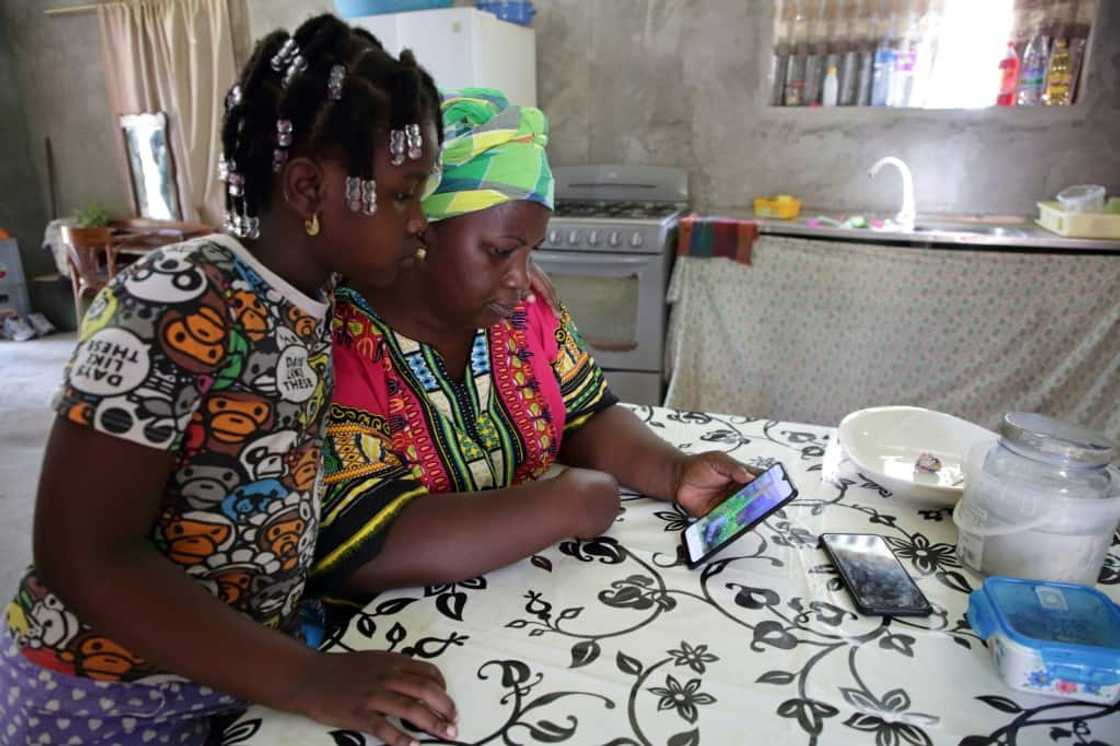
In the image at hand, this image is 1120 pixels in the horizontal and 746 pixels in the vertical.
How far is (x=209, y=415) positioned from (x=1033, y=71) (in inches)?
133

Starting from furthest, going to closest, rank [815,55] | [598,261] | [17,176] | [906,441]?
[17,176], [815,55], [598,261], [906,441]

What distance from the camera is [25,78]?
491 cm

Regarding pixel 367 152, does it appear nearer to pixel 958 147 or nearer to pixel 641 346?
pixel 641 346

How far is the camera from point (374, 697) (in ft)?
2.00

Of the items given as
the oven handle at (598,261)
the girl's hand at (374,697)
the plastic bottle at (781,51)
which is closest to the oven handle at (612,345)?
the oven handle at (598,261)

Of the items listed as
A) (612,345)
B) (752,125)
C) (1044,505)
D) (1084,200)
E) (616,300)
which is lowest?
(612,345)

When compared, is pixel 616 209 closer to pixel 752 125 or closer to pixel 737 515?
pixel 752 125

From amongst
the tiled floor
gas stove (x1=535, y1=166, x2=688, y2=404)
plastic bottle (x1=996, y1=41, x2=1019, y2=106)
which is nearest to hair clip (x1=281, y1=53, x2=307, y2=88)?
the tiled floor

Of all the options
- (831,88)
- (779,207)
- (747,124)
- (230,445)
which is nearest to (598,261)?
(779,207)

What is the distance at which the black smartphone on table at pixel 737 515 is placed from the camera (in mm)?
856

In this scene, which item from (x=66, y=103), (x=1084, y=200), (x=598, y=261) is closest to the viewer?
(x=1084, y=200)

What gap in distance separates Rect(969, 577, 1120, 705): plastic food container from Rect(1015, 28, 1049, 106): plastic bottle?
9.54 ft

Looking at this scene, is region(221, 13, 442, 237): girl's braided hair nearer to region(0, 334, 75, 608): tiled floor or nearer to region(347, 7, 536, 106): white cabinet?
region(0, 334, 75, 608): tiled floor

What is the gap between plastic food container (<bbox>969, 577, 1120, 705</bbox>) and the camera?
64 centimetres
